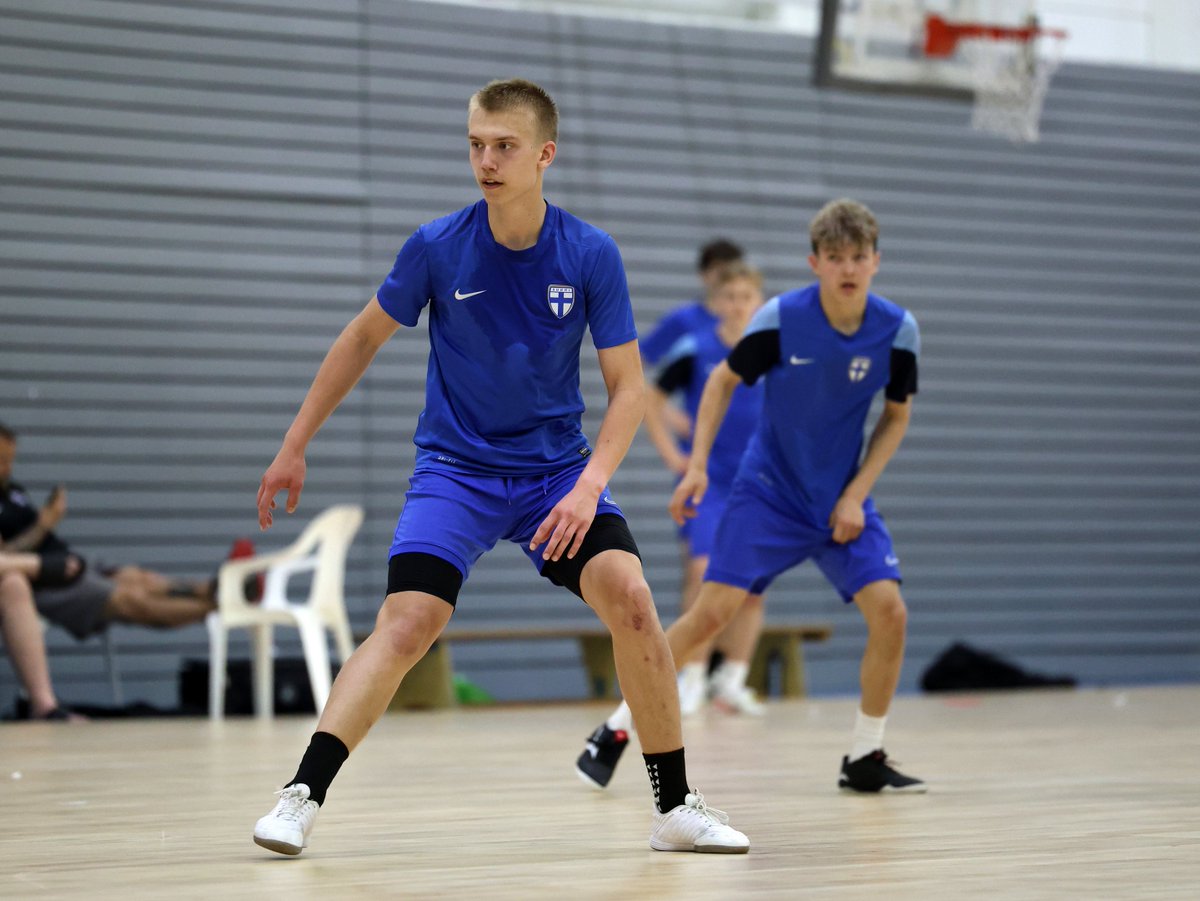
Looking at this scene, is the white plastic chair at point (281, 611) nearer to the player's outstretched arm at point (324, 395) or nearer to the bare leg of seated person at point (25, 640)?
the bare leg of seated person at point (25, 640)

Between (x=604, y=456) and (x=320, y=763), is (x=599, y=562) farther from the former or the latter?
(x=320, y=763)

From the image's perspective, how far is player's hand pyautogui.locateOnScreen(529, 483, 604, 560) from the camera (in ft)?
11.7

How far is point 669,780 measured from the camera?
3697 mm

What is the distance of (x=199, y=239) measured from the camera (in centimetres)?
1136

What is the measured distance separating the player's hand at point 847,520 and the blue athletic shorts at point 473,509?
144 centimetres

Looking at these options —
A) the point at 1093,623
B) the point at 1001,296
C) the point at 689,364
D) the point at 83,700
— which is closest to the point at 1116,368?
the point at 1001,296

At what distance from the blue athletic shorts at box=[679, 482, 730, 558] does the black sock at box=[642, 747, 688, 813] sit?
Answer: 5413mm

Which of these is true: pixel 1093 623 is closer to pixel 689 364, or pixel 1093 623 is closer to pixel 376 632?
pixel 689 364

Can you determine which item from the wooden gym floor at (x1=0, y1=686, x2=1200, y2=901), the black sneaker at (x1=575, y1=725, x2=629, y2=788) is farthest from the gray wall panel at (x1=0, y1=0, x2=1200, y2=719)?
the black sneaker at (x1=575, y1=725, x2=629, y2=788)

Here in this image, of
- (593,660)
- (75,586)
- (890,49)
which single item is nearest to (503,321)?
(75,586)

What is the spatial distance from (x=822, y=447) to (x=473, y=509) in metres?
1.86

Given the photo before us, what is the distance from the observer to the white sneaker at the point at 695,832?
3592 mm

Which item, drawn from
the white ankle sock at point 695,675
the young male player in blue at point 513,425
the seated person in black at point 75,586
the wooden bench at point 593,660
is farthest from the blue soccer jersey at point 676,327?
the young male player in blue at point 513,425

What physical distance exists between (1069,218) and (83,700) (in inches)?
368
